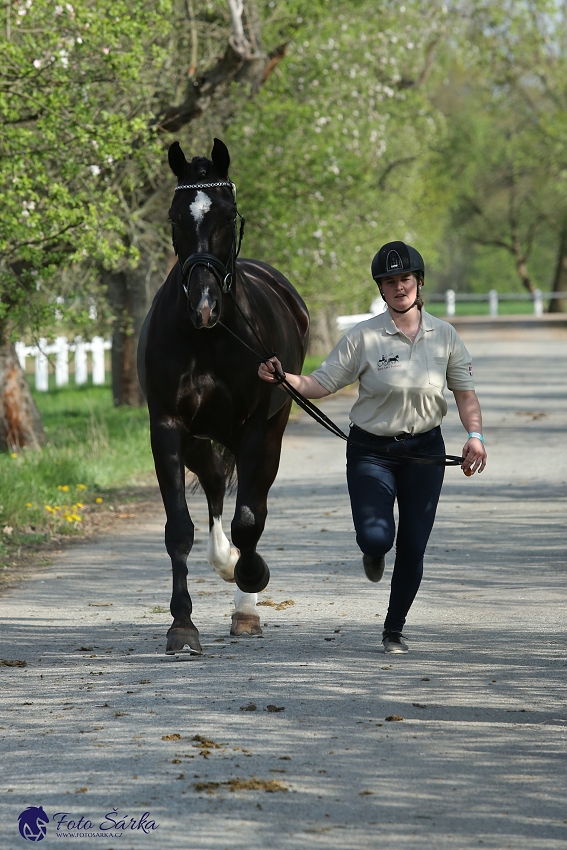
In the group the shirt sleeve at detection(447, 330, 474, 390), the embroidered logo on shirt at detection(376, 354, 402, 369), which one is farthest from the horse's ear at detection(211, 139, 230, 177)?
the shirt sleeve at detection(447, 330, 474, 390)

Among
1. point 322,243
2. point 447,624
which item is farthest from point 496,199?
point 447,624

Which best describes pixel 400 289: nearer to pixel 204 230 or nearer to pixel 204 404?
pixel 204 230

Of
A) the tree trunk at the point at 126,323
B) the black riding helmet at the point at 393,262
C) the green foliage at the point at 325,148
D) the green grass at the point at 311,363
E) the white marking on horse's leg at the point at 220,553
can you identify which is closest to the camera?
the black riding helmet at the point at 393,262

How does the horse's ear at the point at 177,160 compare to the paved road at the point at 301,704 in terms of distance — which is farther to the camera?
the horse's ear at the point at 177,160

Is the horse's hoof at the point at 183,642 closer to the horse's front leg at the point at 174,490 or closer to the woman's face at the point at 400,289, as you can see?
the horse's front leg at the point at 174,490

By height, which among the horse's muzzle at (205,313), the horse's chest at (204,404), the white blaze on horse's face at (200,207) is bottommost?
the horse's chest at (204,404)

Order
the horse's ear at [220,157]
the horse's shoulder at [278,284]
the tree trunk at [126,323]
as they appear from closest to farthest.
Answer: the horse's ear at [220,157]
the horse's shoulder at [278,284]
the tree trunk at [126,323]

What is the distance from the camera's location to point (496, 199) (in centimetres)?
5875

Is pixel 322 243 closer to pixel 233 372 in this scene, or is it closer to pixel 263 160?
pixel 263 160

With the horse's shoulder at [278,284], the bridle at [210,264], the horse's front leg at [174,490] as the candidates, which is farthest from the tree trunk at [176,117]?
the horse's front leg at [174,490]

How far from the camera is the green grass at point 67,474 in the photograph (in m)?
10.1

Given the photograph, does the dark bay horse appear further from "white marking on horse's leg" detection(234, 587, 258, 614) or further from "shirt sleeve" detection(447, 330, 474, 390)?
"shirt sleeve" detection(447, 330, 474, 390)

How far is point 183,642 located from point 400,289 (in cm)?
205

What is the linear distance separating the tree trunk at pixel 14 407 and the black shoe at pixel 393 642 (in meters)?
9.25
